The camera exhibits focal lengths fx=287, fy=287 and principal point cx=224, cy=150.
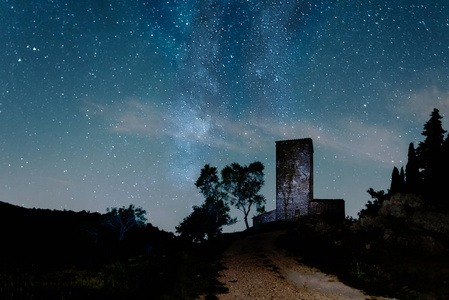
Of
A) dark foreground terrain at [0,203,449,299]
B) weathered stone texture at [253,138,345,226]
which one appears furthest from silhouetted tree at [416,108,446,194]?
weathered stone texture at [253,138,345,226]

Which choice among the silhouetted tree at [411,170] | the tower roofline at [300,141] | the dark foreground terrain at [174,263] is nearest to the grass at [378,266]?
the dark foreground terrain at [174,263]

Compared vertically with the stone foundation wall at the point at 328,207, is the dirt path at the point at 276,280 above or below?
below

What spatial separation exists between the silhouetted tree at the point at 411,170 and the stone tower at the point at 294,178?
1402 cm

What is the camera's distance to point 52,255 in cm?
2472

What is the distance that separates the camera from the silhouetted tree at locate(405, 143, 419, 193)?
1189 inches

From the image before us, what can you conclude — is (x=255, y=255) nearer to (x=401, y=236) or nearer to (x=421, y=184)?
(x=401, y=236)

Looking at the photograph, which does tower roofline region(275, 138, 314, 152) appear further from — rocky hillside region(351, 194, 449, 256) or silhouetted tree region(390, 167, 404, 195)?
rocky hillside region(351, 194, 449, 256)

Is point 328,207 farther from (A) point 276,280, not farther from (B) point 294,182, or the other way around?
(A) point 276,280

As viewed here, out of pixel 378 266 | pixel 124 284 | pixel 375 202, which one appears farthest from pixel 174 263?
pixel 375 202

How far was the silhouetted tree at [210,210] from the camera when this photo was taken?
47438mm

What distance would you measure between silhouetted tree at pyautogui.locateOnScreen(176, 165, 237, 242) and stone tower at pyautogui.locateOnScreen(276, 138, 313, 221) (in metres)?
9.19

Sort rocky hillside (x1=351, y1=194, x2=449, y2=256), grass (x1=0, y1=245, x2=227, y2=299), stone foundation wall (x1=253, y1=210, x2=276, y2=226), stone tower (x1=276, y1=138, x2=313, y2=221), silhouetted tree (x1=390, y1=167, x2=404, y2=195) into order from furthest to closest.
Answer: stone foundation wall (x1=253, y1=210, x2=276, y2=226), stone tower (x1=276, y1=138, x2=313, y2=221), silhouetted tree (x1=390, y1=167, x2=404, y2=195), rocky hillside (x1=351, y1=194, x2=449, y2=256), grass (x1=0, y1=245, x2=227, y2=299)

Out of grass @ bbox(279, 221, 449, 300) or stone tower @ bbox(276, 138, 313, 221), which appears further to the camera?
stone tower @ bbox(276, 138, 313, 221)

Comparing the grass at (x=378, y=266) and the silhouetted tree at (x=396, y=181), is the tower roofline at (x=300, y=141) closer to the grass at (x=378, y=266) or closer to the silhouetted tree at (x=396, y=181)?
the silhouetted tree at (x=396, y=181)
